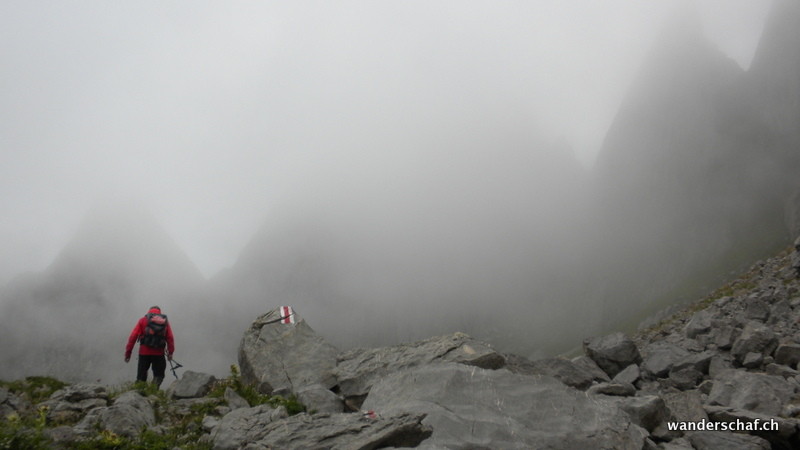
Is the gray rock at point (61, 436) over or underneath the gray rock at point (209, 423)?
over

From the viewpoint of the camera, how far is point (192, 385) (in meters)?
17.2

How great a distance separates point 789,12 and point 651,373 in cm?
22121

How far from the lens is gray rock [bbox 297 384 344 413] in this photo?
1391 cm

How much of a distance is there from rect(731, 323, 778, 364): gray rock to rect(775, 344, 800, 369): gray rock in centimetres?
125

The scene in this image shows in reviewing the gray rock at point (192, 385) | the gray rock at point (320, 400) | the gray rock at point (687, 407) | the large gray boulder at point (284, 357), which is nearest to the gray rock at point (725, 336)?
the gray rock at point (687, 407)

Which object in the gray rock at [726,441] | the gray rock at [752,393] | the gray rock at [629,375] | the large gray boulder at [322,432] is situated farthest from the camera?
the gray rock at [629,375]

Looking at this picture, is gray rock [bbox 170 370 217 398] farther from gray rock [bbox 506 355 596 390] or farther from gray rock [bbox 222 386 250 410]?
gray rock [bbox 506 355 596 390]

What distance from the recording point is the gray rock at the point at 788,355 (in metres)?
18.1

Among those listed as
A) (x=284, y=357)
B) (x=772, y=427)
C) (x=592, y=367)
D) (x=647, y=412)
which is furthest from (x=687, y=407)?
(x=284, y=357)

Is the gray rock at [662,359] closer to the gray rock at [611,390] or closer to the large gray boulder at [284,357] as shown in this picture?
the gray rock at [611,390]

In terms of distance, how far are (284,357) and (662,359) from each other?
55.5 feet

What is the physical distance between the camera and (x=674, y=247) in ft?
584

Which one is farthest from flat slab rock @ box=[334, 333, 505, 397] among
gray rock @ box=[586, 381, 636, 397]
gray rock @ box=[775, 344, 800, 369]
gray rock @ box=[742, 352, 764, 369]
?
gray rock @ box=[775, 344, 800, 369]

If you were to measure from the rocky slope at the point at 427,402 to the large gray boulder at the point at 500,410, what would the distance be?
0.03 metres
